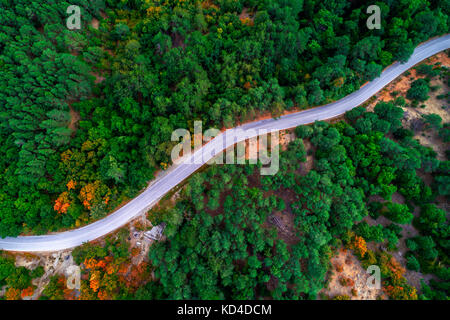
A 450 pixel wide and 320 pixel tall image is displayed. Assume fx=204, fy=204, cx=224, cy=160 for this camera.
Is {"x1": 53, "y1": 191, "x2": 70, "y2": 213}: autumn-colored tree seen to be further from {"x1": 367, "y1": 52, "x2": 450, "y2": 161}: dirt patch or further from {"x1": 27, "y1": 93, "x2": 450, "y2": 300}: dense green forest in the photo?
{"x1": 367, "y1": 52, "x2": 450, "y2": 161}: dirt patch

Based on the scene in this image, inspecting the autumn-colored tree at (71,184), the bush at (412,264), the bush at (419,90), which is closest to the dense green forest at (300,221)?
the bush at (412,264)

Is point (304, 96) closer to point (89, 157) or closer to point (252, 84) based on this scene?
point (252, 84)

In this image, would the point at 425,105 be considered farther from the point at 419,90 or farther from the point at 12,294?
the point at 12,294

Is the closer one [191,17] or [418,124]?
[418,124]

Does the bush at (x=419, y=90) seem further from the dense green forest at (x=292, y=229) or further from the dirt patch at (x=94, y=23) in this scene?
the dirt patch at (x=94, y=23)

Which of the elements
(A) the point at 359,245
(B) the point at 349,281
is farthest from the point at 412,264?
(B) the point at 349,281

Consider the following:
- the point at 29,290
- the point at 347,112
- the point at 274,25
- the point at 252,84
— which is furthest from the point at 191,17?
the point at 29,290
